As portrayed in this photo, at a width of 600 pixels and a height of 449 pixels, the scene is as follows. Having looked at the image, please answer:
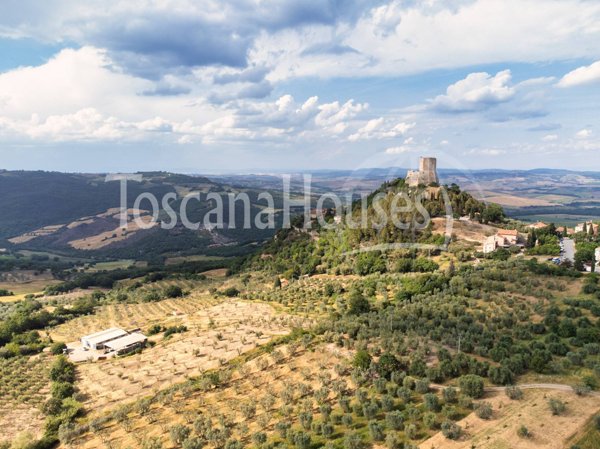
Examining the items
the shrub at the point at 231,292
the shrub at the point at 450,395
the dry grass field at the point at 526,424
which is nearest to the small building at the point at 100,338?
the shrub at the point at 231,292

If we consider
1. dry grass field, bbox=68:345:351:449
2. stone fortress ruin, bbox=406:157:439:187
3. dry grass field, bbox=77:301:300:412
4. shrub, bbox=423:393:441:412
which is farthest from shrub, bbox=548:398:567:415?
stone fortress ruin, bbox=406:157:439:187

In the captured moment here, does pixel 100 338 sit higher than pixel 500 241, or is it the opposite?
pixel 500 241

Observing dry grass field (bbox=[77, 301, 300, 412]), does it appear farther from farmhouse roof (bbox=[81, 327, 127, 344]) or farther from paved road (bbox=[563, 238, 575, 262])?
paved road (bbox=[563, 238, 575, 262])

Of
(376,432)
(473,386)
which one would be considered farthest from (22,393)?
(473,386)

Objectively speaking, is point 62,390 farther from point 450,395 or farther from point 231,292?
point 231,292

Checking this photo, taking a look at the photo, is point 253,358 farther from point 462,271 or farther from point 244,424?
point 462,271
